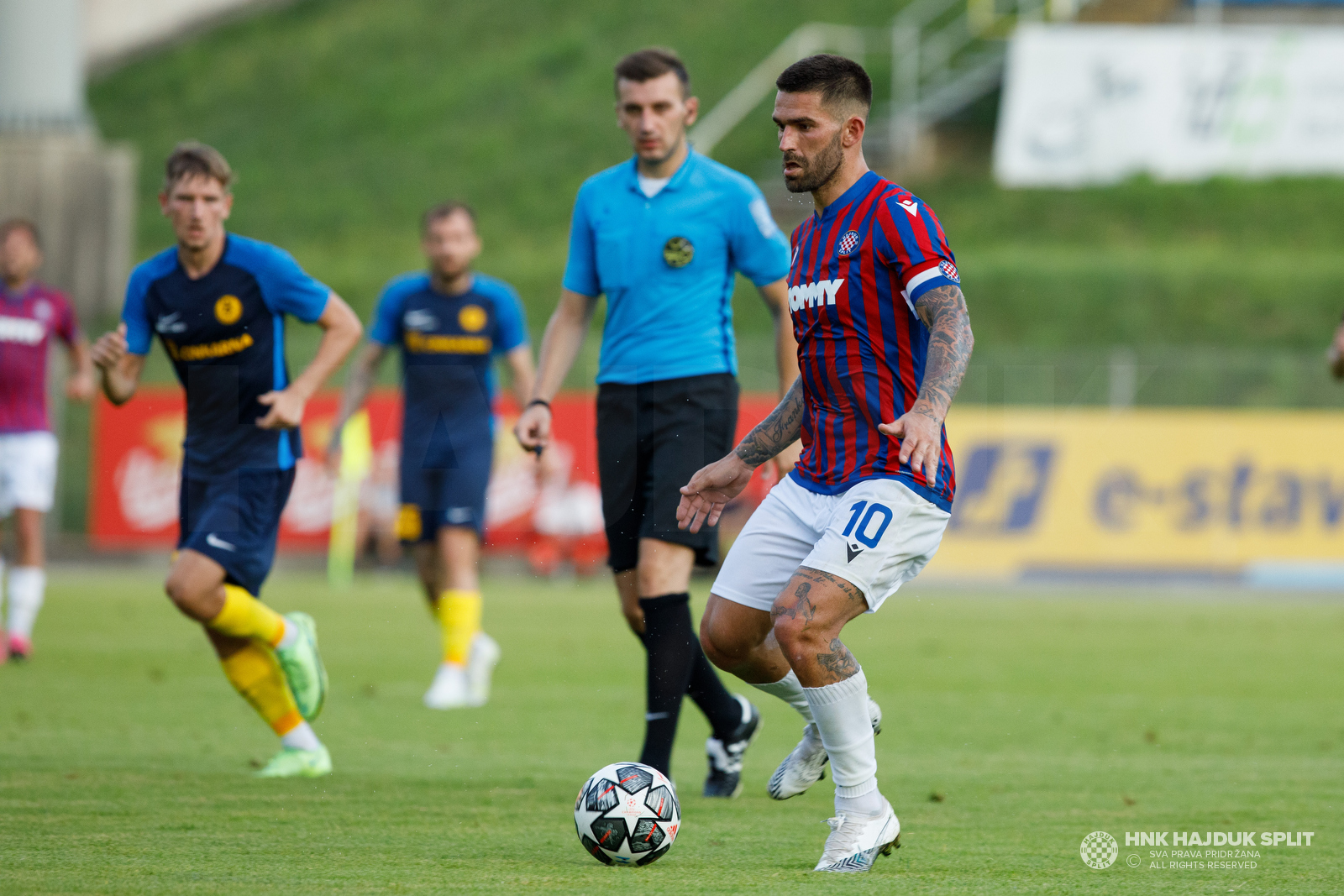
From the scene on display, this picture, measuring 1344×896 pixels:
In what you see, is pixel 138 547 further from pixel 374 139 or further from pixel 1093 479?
pixel 374 139

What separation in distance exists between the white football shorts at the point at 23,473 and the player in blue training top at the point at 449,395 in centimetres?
258

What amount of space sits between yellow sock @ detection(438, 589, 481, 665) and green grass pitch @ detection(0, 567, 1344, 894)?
372 millimetres

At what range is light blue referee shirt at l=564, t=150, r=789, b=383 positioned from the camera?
21.6ft

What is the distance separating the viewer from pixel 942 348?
482 centimetres

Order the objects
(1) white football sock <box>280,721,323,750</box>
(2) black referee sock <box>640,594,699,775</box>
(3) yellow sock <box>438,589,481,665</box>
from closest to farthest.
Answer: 1. (2) black referee sock <box>640,594,699,775</box>
2. (1) white football sock <box>280,721,323,750</box>
3. (3) yellow sock <box>438,589,481,665</box>

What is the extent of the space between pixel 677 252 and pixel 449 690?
3693 mm

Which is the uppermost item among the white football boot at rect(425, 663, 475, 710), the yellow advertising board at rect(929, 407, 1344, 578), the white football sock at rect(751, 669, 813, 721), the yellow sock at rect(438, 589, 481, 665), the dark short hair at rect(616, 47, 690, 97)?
the dark short hair at rect(616, 47, 690, 97)

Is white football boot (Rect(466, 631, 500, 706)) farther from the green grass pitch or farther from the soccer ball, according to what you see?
the soccer ball

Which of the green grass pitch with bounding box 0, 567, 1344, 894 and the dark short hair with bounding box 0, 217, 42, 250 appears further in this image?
the dark short hair with bounding box 0, 217, 42, 250

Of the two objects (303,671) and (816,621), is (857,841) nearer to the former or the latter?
(816,621)

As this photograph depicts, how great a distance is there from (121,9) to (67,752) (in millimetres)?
42834

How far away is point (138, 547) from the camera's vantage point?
22859mm

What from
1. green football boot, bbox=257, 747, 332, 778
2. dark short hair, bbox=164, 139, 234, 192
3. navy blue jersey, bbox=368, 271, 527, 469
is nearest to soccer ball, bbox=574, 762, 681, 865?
green football boot, bbox=257, 747, 332, 778

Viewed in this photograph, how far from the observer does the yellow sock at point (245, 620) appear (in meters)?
6.81
